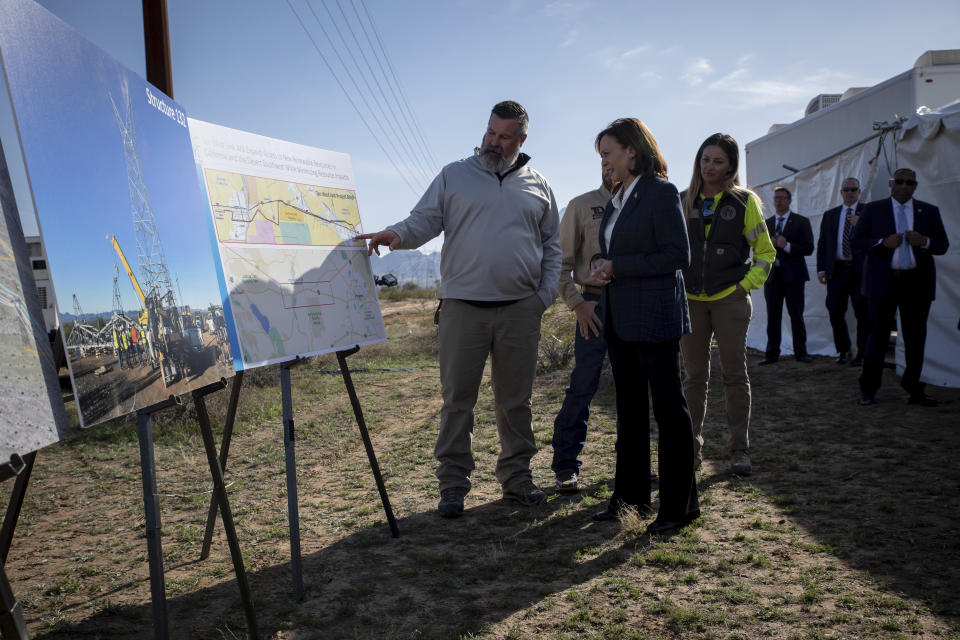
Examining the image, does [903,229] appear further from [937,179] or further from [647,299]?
[647,299]

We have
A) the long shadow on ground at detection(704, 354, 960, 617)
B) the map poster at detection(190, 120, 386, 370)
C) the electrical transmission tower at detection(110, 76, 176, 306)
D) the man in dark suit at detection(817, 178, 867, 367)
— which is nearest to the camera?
the electrical transmission tower at detection(110, 76, 176, 306)

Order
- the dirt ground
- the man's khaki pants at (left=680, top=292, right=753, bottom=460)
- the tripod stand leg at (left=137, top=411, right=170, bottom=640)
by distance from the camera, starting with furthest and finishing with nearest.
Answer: the man's khaki pants at (left=680, top=292, right=753, bottom=460), the dirt ground, the tripod stand leg at (left=137, top=411, right=170, bottom=640)

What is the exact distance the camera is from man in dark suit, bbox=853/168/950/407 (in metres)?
5.50

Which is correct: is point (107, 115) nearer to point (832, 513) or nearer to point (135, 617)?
point (135, 617)

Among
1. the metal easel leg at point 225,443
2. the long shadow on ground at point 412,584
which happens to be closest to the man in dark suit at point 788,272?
the long shadow on ground at point 412,584

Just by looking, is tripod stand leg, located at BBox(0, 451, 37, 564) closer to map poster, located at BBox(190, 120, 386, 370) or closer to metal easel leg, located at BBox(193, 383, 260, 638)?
metal easel leg, located at BBox(193, 383, 260, 638)

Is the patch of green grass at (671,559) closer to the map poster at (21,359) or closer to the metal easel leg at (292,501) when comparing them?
the metal easel leg at (292,501)

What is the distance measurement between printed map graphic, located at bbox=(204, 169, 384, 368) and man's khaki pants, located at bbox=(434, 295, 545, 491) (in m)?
0.42

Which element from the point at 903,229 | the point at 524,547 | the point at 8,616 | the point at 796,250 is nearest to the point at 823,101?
the point at 796,250

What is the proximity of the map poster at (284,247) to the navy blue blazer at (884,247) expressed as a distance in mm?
4313

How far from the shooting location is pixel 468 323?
12.0 feet

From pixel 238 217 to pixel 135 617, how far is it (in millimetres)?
1665

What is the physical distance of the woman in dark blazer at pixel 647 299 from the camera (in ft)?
10.2

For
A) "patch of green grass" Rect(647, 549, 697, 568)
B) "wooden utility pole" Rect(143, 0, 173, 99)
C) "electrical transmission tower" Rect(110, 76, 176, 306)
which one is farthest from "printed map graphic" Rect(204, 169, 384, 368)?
"wooden utility pole" Rect(143, 0, 173, 99)
